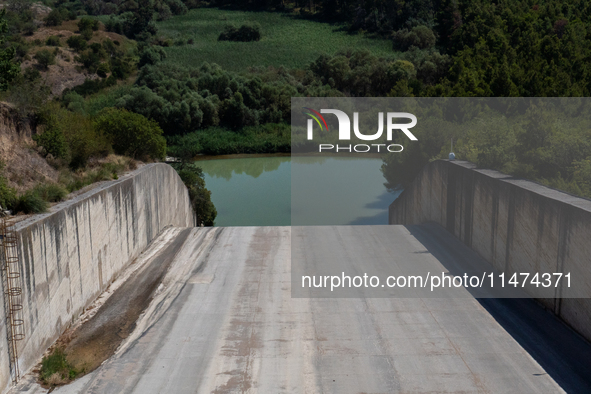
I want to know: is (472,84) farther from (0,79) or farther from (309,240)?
(0,79)

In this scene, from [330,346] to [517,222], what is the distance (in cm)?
573

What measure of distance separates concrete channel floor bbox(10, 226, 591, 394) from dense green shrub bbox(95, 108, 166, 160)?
974 centimetres

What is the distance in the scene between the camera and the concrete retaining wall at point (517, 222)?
10.3 m

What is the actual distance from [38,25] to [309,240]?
292 ft

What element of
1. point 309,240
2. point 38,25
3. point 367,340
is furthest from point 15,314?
point 38,25

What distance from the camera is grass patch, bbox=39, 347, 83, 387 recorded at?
8938 mm

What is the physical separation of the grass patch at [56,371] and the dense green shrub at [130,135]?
13920 mm

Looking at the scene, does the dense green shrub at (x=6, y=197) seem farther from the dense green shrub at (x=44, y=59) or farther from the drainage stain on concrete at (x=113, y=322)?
the dense green shrub at (x=44, y=59)

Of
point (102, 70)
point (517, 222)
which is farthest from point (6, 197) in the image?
point (102, 70)

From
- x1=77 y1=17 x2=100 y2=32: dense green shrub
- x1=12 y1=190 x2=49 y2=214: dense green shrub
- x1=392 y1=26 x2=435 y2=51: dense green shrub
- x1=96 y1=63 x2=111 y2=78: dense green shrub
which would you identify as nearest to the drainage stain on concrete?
x1=12 y1=190 x2=49 y2=214: dense green shrub

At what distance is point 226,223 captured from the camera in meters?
31.4

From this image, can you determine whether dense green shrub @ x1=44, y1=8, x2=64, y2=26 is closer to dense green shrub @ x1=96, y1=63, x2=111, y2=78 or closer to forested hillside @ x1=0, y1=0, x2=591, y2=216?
forested hillside @ x1=0, y1=0, x2=591, y2=216

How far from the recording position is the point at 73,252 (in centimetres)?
1137

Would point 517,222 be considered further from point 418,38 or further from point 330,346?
point 418,38
